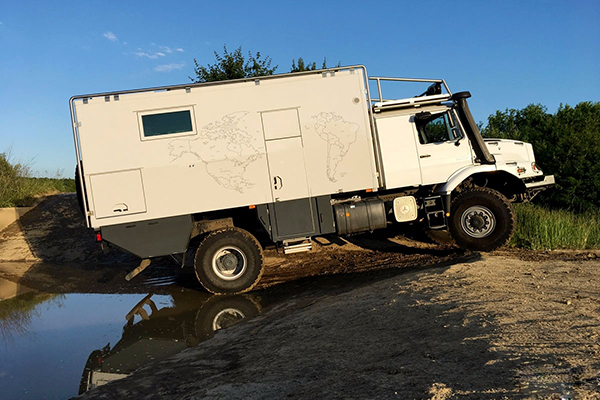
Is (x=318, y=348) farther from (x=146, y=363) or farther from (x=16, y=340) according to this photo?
(x=16, y=340)

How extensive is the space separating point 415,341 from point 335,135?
4.77m

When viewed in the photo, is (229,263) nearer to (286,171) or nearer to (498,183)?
(286,171)

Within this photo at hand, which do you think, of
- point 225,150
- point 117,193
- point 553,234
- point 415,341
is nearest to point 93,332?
point 117,193

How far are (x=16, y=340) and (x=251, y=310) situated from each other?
3560 mm

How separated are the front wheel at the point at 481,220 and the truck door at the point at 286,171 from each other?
314cm

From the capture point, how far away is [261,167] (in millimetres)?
7801

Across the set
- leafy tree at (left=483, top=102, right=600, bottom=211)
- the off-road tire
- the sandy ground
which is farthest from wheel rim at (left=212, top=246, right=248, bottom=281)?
leafy tree at (left=483, top=102, right=600, bottom=211)

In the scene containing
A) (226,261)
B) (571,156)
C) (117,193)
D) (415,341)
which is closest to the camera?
(415,341)

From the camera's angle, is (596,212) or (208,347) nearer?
(208,347)

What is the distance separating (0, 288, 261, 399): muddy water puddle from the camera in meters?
5.00

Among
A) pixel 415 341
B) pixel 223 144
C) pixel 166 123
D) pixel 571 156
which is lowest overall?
pixel 415 341

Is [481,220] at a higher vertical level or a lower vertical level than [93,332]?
higher

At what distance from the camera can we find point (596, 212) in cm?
1270

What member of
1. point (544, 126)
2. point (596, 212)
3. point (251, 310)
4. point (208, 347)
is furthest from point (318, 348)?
point (544, 126)
